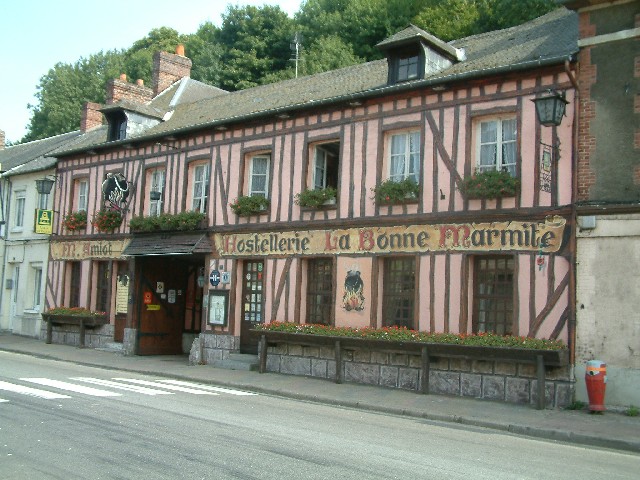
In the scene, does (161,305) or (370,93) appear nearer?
(370,93)

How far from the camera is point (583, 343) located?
12891 mm

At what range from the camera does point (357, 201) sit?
16.5 m

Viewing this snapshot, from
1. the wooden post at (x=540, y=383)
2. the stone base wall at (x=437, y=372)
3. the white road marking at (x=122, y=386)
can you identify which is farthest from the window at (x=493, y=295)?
the white road marking at (x=122, y=386)

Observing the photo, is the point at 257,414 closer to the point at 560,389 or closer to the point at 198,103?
the point at 560,389

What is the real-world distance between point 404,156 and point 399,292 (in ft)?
9.97

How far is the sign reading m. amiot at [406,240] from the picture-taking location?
44.8 ft

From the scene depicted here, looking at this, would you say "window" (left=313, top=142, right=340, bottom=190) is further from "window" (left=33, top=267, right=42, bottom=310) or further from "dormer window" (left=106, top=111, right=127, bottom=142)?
"window" (left=33, top=267, right=42, bottom=310)

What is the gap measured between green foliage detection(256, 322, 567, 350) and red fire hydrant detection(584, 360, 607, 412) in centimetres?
90

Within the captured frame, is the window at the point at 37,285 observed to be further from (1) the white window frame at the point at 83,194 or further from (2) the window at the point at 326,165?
(2) the window at the point at 326,165

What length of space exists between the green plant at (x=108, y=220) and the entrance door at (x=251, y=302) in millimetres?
5686

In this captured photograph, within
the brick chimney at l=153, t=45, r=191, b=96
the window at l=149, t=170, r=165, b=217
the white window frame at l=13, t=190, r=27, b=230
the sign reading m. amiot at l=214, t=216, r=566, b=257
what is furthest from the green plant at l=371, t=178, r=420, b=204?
the white window frame at l=13, t=190, r=27, b=230

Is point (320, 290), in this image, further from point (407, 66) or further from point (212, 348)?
point (407, 66)

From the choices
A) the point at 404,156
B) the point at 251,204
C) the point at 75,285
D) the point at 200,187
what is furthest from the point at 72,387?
the point at 75,285

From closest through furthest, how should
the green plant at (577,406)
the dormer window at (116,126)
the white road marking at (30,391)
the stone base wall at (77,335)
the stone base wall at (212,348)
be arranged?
the white road marking at (30,391) → the green plant at (577,406) → the stone base wall at (212,348) → the stone base wall at (77,335) → the dormer window at (116,126)
